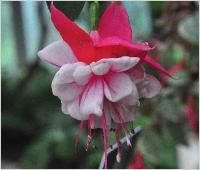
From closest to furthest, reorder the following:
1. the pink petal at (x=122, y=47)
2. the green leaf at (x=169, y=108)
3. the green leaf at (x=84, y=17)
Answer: the pink petal at (x=122, y=47) < the green leaf at (x=84, y=17) < the green leaf at (x=169, y=108)

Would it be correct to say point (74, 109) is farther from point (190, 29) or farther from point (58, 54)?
point (190, 29)

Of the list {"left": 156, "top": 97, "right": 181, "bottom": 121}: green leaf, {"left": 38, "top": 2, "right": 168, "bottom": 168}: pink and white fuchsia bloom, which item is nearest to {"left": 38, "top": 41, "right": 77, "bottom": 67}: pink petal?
{"left": 38, "top": 2, "right": 168, "bottom": 168}: pink and white fuchsia bloom

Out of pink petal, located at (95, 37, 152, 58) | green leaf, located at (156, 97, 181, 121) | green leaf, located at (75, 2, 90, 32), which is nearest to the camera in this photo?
pink petal, located at (95, 37, 152, 58)

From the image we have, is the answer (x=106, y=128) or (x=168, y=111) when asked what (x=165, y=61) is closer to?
(x=168, y=111)

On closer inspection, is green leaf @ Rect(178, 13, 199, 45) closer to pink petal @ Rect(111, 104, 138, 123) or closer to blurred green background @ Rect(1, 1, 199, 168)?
blurred green background @ Rect(1, 1, 199, 168)

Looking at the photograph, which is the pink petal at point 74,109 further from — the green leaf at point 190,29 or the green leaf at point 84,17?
the green leaf at point 190,29

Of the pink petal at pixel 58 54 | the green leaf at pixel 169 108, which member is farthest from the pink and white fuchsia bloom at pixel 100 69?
the green leaf at pixel 169 108

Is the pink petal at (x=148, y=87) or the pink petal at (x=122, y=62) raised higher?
the pink petal at (x=122, y=62)

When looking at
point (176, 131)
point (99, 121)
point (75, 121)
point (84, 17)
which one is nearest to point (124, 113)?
point (99, 121)
